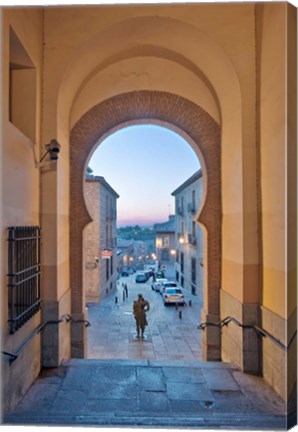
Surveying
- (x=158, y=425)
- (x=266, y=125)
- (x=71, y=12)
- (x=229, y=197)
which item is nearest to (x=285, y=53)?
(x=266, y=125)

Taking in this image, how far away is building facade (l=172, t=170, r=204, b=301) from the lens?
17.2 m

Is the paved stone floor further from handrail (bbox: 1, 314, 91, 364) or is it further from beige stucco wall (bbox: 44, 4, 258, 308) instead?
beige stucco wall (bbox: 44, 4, 258, 308)

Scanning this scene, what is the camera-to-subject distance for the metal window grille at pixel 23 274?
3.17 metres

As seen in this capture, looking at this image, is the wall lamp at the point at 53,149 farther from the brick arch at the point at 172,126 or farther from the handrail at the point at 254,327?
the handrail at the point at 254,327

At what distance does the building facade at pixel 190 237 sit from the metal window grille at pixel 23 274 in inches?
468

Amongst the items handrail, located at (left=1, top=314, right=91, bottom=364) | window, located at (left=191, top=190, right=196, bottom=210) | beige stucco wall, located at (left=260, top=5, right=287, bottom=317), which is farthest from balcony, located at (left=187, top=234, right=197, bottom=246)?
beige stucco wall, located at (left=260, top=5, right=287, bottom=317)

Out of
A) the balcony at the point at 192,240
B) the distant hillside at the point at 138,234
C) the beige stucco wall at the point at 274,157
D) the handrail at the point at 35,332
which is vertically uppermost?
the beige stucco wall at the point at 274,157

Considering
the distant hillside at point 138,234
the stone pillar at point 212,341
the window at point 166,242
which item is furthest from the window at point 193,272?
the distant hillside at point 138,234

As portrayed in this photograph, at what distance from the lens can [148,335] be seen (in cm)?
821

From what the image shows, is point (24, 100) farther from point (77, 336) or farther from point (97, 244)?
point (97, 244)

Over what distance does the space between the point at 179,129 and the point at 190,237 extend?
13523 millimetres

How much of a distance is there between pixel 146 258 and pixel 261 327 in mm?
58435

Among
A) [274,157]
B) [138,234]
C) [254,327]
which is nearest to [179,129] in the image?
[274,157]

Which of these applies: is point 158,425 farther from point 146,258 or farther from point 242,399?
point 146,258
